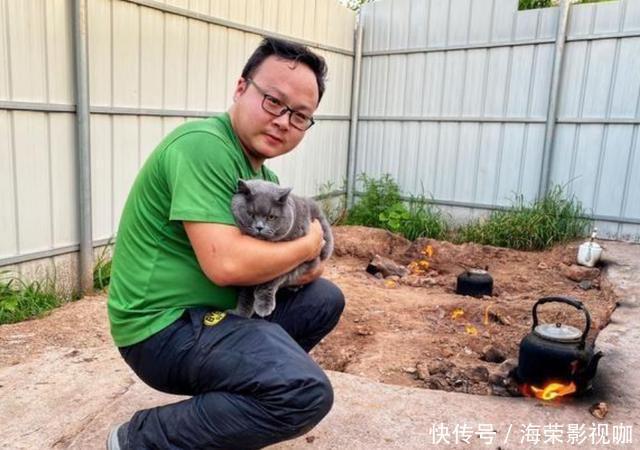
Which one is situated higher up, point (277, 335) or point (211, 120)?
point (211, 120)

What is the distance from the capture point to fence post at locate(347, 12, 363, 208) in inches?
291

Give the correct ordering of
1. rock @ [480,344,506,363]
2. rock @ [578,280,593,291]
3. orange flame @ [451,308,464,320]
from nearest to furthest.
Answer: rock @ [480,344,506,363] < orange flame @ [451,308,464,320] < rock @ [578,280,593,291]

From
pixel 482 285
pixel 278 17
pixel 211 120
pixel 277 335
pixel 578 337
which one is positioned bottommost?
pixel 482 285

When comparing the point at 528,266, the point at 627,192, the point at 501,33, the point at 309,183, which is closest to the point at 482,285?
the point at 528,266

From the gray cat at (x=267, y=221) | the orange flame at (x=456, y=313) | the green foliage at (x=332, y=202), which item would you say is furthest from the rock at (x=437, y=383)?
the green foliage at (x=332, y=202)

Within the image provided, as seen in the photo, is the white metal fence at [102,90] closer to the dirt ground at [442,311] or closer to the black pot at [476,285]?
the dirt ground at [442,311]

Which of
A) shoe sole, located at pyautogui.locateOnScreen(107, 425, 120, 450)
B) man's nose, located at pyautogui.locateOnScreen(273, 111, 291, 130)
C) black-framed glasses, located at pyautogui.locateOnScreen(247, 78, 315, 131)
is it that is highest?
black-framed glasses, located at pyautogui.locateOnScreen(247, 78, 315, 131)

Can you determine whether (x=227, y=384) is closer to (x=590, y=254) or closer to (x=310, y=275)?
(x=310, y=275)

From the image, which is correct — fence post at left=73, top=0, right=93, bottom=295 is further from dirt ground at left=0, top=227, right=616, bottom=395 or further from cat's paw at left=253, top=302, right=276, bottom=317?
cat's paw at left=253, top=302, right=276, bottom=317

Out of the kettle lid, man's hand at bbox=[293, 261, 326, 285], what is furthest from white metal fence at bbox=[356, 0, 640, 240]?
man's hand at bbox=[293, 261, 326, 285]

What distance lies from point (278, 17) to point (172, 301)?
5.02 m

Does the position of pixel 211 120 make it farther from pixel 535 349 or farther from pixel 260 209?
pixel 535 349

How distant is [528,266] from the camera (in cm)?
553

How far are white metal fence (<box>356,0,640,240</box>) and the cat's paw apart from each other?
17.3ft
